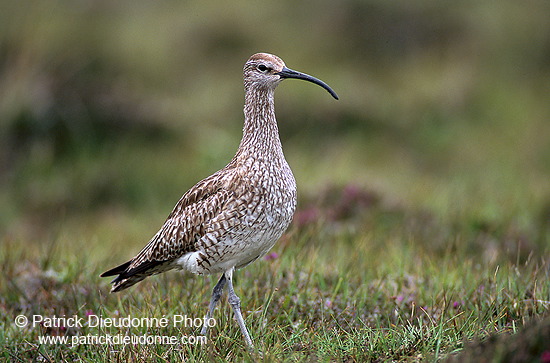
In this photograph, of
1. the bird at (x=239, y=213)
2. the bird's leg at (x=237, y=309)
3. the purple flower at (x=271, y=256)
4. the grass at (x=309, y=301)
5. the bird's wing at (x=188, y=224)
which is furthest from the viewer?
the purple flower at (x=271, y=256)

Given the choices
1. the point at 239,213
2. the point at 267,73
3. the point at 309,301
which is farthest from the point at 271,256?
the point at 267,73

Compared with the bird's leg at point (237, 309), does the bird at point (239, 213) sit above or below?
above

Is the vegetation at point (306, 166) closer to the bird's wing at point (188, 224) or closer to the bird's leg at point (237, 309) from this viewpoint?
the bird's leg at point (237, 309)

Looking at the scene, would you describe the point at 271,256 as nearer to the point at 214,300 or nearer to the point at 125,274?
the point at 214,300

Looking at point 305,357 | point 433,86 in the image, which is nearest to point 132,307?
point 305,357

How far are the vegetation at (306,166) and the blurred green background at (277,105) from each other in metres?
0.03

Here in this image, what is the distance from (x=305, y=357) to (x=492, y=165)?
768cm

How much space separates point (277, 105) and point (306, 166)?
1.56 meters

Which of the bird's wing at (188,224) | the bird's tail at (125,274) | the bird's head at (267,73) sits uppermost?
the bird's head at (267,73)

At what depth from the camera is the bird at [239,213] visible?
5.31 metres

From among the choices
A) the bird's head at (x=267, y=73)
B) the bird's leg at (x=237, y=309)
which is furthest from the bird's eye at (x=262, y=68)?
the bird's leg at (x=237, y=309)

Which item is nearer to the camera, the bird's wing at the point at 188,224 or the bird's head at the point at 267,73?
the bird's wing at the point at 188,224

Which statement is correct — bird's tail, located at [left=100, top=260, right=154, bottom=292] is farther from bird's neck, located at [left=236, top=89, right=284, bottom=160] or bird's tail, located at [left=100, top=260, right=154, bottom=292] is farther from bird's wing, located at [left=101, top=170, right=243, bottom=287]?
bird's neck, located at [left=236, top=89, right=284, bottom=160]

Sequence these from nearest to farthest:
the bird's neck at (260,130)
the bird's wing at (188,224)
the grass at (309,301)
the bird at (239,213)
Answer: the grass at (309,301)
the bird at (239,213)
the bird's wing at (188,224)
the bird's neck at (260,130)
